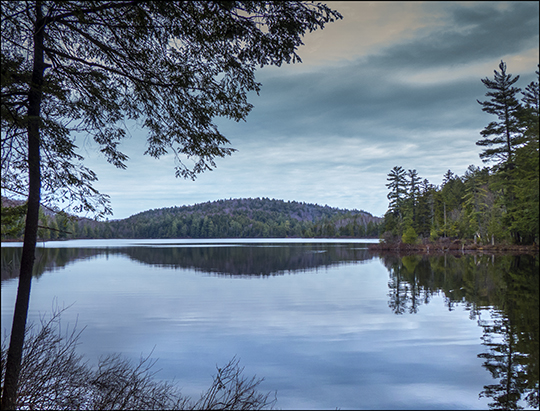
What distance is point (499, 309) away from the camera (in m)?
15.1

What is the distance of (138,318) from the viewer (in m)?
16.4

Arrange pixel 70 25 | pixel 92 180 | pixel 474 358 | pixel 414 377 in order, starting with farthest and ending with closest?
pixel 474 358 → pixel 414 377 → pixel 92 180 → pixel 70 25

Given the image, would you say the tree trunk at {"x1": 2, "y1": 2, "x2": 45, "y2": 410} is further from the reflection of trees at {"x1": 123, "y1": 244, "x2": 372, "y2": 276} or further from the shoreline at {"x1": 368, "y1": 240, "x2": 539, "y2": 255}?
the shoreline at {"x1": 368, "y1": 240, "x2": 539, "y2": 255}

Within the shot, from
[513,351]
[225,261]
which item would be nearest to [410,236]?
[225,261]

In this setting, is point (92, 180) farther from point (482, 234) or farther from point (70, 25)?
point (482, 234)

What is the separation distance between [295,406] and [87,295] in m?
18.8

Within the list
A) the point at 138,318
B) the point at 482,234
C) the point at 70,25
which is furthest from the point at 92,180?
the point at 482,234

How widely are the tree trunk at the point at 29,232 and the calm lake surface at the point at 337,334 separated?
403 cm

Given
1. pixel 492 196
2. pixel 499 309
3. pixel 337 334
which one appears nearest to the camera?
pixel 337 334

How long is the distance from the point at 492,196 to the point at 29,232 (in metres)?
22.9

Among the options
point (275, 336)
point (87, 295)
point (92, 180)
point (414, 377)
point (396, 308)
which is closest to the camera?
point (92, 180)

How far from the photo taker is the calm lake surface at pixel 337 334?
27.3 feet

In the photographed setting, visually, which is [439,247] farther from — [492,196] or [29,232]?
[29,232]

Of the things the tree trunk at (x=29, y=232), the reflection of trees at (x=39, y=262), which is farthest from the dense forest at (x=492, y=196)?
the reflection of trees at (x=39, y=262)
